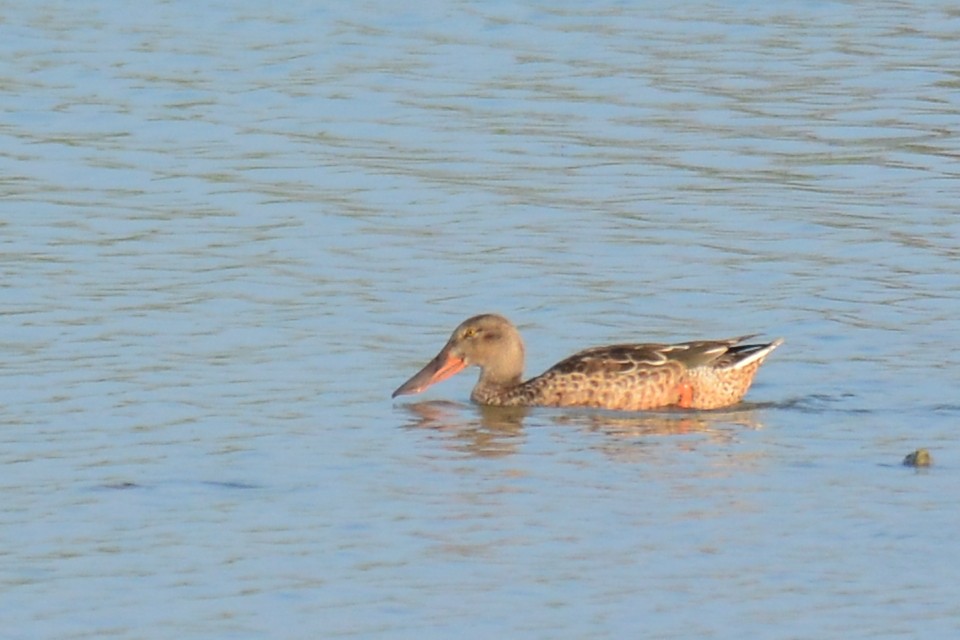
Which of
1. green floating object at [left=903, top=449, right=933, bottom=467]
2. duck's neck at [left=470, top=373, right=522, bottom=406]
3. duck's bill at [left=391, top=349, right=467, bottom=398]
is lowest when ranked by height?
duck's neck at [left=470, top=373, right=522, bottom=406]

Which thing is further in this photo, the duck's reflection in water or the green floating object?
the duck's reflection in water

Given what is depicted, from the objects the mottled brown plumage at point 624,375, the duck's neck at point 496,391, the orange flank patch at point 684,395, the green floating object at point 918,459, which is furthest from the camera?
the duck's neck at point 496,391

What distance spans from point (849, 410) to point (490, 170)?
252 inches

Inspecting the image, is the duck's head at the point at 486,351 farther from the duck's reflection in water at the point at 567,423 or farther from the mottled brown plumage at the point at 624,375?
the duck's reflection in water at the point at 567,423

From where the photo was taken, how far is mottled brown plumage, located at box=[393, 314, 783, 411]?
1271 centimetres

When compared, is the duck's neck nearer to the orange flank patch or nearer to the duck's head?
the duck's head

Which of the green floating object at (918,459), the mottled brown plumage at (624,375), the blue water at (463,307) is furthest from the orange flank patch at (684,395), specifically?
the green floating object at (918,459)

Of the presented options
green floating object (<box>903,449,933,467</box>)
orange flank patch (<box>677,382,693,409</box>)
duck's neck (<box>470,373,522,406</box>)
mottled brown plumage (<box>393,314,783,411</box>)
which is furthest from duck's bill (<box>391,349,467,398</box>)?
green floating object (<box>903,449,933,467</box>)

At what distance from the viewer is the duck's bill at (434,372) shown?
12.7 m

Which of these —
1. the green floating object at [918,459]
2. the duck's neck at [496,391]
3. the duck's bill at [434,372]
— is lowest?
the duck's neck at [496,391]

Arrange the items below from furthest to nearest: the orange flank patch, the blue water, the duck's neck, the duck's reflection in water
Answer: the duck's neck, the orange flank patch, the duck's reflection in water, the blue water

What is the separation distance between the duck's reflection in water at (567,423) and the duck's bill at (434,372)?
0.33ft

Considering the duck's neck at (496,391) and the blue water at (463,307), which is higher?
the blue water at (463,307)

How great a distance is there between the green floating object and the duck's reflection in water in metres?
1.13
